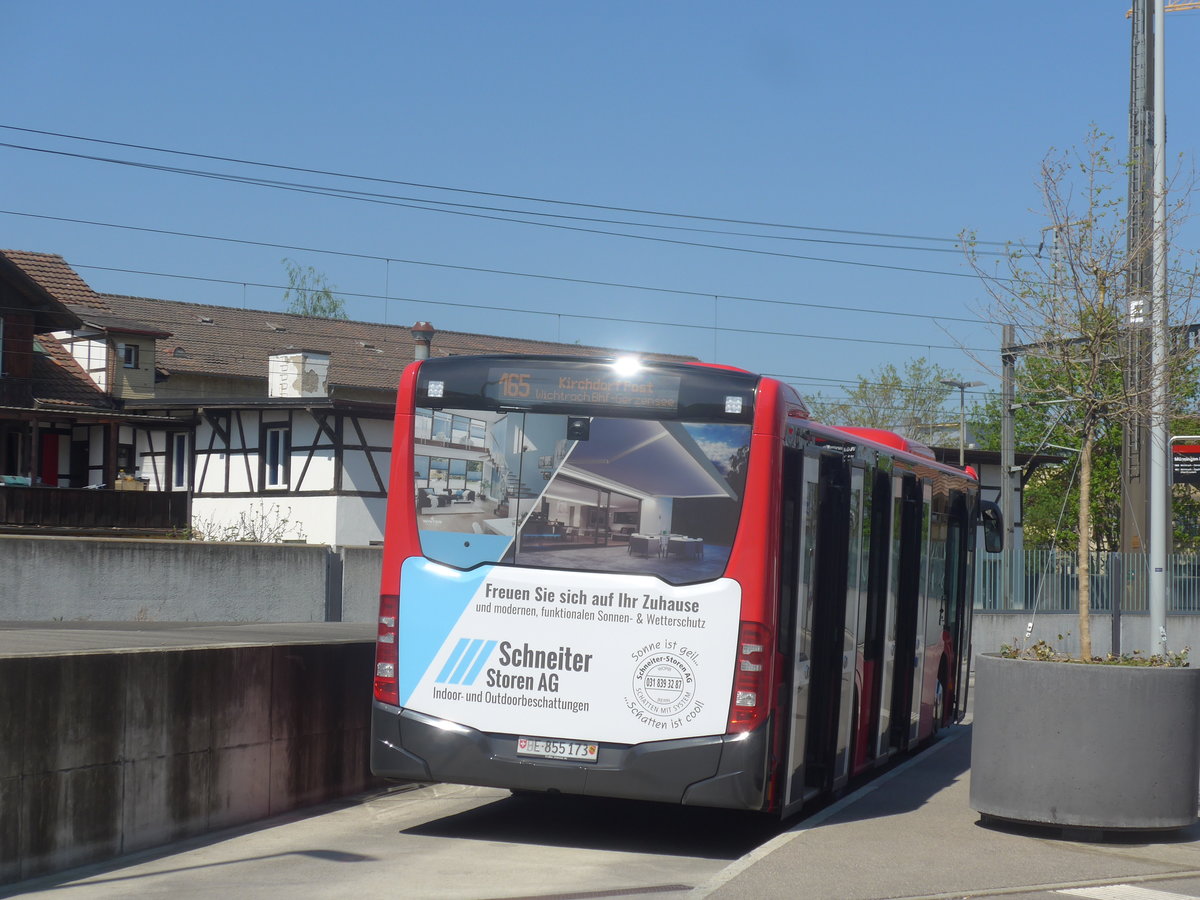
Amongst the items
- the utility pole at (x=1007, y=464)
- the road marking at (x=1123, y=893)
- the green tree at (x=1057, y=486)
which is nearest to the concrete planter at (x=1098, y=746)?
the road marking at (x=1123, y=893)

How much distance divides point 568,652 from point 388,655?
117cm

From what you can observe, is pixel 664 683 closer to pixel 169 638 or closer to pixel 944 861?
pixel 944 861

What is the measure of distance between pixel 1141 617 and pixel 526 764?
24914 mm

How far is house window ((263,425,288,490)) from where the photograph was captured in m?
44.5

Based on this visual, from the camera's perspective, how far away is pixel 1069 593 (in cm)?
3262

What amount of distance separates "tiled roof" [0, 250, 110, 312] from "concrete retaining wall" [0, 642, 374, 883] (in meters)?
43.4

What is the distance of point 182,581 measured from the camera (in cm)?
2483

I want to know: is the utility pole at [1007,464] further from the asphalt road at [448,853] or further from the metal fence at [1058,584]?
the asphalt road at [448,853]

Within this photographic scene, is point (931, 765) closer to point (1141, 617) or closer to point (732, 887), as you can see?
point (732, 887)

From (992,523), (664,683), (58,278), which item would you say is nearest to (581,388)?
(664,683)

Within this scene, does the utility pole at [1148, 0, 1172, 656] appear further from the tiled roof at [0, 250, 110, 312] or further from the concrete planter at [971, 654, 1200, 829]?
the tiled roof at [0, 250, 110, 312]

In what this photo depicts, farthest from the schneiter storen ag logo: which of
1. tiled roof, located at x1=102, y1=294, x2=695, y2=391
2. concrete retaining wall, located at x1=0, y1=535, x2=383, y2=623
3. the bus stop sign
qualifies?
tiled roof, located at x1=102, y1=294, x2=695, y2=391

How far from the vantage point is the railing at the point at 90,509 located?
37719 mm

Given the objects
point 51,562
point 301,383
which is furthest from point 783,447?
point 301,383
